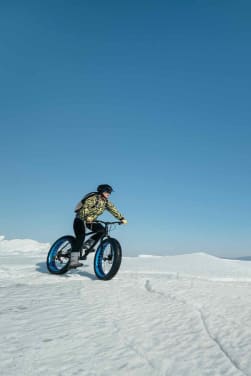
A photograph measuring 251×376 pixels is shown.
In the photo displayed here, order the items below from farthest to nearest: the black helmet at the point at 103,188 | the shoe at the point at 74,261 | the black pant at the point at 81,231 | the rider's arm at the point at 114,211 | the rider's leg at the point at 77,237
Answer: the rider's arm at the point at 114,211, the black helmet at the point at 103,188, the black pant at the point at 81,231, the rider's leg at the point at 77,237, the shoe at the point at 74,261

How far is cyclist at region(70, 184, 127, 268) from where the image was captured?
24.2 ft

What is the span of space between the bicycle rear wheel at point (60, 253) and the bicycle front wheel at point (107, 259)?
3.28 feet

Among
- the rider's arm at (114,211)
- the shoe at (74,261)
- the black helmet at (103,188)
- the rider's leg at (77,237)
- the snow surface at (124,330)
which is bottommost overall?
the snow surface at (124,330)

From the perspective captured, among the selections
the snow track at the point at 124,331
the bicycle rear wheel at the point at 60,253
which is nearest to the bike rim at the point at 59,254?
the bicycle rear wheel at the point at 60,253

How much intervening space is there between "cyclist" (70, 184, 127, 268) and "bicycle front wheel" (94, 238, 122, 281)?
0.55 m

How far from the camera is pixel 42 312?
3.79 metres

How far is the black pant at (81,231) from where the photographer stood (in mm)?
7334

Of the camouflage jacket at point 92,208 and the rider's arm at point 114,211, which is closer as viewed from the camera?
the camouflage jacket at point 92,208

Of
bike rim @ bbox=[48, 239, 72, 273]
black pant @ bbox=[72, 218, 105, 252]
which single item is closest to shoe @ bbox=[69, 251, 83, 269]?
black pant @ bbox=[72, 218, 105, 252]

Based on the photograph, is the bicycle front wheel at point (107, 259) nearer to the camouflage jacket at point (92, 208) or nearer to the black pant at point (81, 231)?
the black pant at point (81, 231)

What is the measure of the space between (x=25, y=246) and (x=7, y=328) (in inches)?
671

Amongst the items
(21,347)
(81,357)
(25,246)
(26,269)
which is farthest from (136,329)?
(25,246)

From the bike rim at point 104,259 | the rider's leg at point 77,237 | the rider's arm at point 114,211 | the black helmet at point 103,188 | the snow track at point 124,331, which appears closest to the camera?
the snow track at point 124,331

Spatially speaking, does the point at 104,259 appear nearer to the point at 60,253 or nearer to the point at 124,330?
the point at 60,253
